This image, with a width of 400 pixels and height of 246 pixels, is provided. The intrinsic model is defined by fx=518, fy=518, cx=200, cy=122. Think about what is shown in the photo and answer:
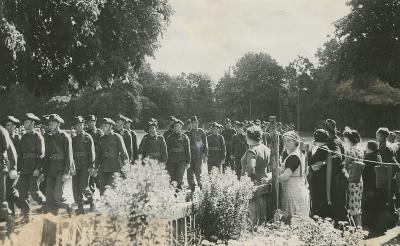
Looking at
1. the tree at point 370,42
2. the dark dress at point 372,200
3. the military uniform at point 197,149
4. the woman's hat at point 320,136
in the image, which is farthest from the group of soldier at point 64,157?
the tree at point 370,42

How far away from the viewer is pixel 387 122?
41.2 meters

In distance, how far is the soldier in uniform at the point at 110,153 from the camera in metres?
10.5

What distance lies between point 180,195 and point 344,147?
14.2ft

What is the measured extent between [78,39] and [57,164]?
7.67 metres

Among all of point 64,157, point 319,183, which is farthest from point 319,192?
point 64,157

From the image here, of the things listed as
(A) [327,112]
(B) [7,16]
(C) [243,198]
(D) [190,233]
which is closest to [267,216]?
(C) [243,198]

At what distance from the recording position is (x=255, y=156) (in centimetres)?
754

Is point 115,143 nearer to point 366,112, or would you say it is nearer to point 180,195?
point 180,195

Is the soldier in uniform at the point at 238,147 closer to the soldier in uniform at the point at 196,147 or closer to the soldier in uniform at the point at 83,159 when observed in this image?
the soldier in uniform at the point at 196,147

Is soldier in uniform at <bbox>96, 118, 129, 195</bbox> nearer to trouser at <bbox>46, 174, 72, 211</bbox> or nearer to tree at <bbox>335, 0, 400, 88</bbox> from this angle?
trouser at <bbox>46, 174, 72, 211</bbox>

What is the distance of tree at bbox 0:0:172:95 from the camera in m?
14.6

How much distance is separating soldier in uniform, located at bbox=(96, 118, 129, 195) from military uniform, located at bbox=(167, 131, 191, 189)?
174 cm

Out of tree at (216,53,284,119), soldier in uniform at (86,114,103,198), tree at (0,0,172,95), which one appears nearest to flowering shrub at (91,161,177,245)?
soldier in uniform at (86,114,103,198)

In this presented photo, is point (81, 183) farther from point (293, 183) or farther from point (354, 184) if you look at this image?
point (354, 184)
